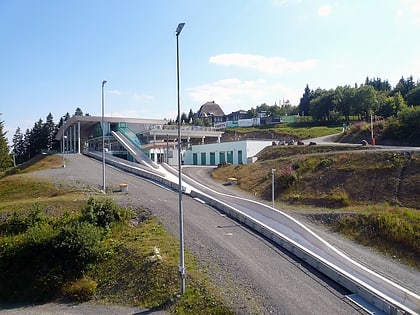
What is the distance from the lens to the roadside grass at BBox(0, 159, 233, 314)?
13109 mm

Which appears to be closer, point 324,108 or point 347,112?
point 347,112

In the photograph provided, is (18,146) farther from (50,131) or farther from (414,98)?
(414,98)

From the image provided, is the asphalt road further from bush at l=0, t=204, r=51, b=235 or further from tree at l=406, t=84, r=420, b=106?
tree at l=406, t=84, r=420, b=106

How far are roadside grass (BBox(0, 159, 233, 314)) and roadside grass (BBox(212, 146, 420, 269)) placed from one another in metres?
9.26

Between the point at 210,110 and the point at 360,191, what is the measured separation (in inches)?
4129

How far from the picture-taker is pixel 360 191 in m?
24.7

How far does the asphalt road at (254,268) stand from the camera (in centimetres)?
1158

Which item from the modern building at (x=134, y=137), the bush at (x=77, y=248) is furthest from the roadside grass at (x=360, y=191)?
the modern building at (x=134, y=137)

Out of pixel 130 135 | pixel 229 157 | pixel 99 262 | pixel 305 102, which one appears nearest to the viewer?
pixel 99 262

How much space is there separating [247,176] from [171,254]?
20.0 metres

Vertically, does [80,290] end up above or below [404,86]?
below

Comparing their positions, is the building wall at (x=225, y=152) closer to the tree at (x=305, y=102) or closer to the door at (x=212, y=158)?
the door at (x=212, y=158)

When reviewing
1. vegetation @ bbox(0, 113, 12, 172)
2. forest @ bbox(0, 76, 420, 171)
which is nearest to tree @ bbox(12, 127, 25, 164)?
forest @ bbox(0, 76, 420, 171)

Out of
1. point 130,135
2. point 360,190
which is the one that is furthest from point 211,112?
point 360,190
